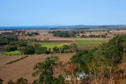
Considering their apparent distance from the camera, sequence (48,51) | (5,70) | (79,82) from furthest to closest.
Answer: (48,51) → (5,70) → (79,82)

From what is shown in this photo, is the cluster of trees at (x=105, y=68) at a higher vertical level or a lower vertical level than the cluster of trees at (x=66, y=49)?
higher

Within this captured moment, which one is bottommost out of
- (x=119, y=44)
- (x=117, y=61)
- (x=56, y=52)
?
(x=56, y=52)

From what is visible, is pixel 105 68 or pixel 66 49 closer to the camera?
pixel 105 68

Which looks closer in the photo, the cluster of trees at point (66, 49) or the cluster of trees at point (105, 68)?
the cluster of trees at point (105, 68)

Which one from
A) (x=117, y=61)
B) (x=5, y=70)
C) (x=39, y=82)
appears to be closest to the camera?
(x=39, y=82)

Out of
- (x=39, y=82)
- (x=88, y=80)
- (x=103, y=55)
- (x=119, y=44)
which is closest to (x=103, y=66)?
(x=88, y=80)

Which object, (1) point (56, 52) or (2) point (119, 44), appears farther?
(1) point (56, 52)

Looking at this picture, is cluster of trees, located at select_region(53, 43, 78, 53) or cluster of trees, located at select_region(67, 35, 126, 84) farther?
cluster of trees, located at select_region(53, 43, 78, 53)

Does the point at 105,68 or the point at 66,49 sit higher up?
the point at 105,68

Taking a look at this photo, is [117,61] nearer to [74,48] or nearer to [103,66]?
[103,66]

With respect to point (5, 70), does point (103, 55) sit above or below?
above

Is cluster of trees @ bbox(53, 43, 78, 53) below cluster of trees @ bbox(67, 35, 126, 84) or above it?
below
